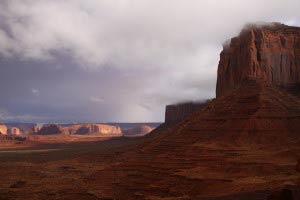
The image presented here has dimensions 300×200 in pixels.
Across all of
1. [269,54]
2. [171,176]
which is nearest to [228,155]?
[171,176]

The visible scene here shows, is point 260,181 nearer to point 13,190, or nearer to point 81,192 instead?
point 81,192

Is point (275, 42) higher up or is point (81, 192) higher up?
point (275, 42)

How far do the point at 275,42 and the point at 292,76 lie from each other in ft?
23.1

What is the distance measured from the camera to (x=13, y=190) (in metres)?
46.8

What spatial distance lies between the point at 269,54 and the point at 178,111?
72.8 metres

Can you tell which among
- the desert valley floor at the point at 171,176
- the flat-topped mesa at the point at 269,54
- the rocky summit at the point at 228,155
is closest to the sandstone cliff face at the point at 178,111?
the rocky summit at the point at 228,155

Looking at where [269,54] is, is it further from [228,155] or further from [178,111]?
[178,111]

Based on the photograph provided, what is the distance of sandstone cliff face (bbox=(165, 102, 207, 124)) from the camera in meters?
139

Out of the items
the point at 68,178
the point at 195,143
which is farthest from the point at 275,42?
the point at 68,178

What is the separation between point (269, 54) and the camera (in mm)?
75500

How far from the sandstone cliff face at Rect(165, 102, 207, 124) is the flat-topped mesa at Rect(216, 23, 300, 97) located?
57.8 metres

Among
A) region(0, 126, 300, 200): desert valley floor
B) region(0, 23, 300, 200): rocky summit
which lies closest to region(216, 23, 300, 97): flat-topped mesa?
region(0, 23, 300, 200): rocky summit

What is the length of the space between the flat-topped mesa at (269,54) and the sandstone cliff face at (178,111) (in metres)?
57.8

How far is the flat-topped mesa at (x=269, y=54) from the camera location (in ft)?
247
